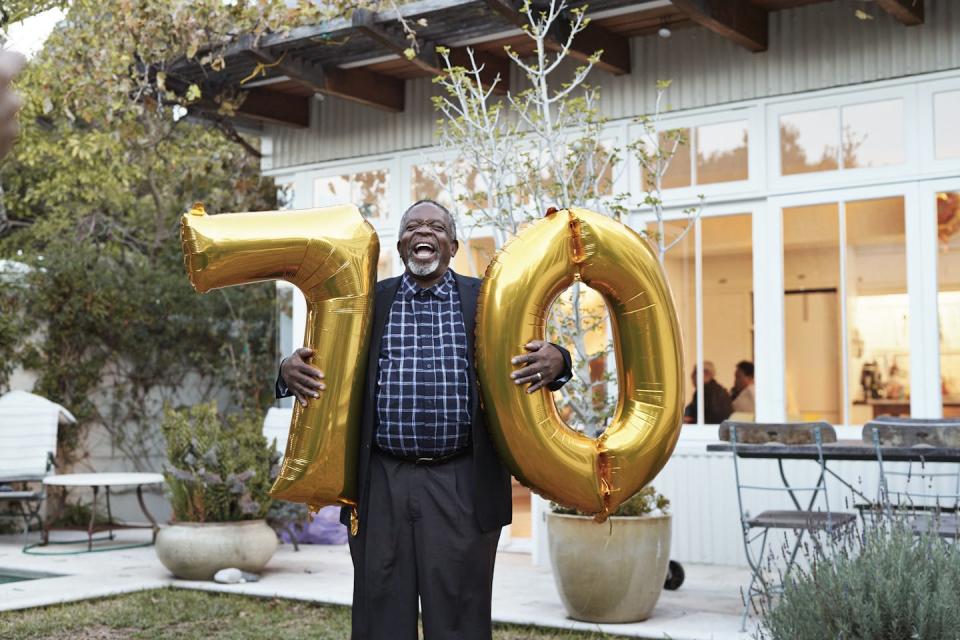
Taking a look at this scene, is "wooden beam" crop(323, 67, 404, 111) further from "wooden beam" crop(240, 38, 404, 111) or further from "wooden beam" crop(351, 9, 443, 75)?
"wooden beam" crop(351, 9, 443, 75)

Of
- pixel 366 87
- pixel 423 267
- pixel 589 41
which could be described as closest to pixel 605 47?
pixel 589 41

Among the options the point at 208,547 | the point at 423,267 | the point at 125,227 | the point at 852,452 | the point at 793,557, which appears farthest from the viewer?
the point at 125,227

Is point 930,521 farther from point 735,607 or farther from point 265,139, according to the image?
point 265,139

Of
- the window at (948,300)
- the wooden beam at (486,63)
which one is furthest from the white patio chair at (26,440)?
the window at (948,300)

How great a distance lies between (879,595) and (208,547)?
→ 3.84m

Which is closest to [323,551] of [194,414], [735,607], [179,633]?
[194,414]

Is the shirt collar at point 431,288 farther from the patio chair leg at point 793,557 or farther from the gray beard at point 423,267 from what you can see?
the patio chair leg at point 793,557

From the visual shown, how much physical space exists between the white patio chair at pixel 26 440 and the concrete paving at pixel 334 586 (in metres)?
0.50

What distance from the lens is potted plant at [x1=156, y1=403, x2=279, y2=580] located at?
568 cm

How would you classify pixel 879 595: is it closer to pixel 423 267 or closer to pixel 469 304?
pixel 469 304

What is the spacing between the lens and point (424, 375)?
276 centimetres

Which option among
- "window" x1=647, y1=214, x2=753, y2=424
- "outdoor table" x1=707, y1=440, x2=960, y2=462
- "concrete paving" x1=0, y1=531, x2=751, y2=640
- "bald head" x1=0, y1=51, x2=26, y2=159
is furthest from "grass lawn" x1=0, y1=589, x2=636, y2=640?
"bald head" x1=0, y1=51, x2=26, y2=159

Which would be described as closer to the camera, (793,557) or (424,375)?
(424,375)

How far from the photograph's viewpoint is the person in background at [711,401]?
6.27 m
